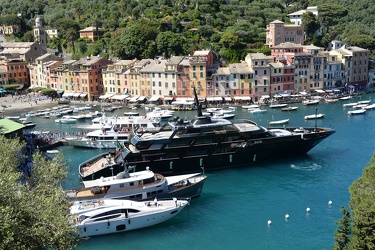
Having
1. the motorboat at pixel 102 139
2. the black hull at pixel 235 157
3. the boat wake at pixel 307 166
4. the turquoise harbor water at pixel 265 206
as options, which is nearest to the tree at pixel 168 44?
the motorboat at pixel 102 139

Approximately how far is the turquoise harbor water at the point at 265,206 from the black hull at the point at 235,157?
0.77 m

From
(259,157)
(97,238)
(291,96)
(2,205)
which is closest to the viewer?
(2,205)

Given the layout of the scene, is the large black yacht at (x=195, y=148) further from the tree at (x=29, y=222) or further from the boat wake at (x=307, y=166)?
the tree at (x=29, y=222)

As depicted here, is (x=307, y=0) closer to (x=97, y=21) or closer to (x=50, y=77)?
(x=97, y=21)

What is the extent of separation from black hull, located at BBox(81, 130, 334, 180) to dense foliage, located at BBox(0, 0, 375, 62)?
4556 cm

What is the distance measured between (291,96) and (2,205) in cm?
6557

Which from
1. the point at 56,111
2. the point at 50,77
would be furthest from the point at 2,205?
the point at 50,77

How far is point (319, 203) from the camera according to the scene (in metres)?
31.9

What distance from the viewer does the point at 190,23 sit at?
98812 mm

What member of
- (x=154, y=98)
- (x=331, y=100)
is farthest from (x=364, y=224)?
(x=154, y=98)

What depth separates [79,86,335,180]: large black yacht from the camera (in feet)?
120

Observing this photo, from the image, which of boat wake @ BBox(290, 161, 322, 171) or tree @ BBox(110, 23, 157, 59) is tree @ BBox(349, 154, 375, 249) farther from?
tree @ BBox(110, 23, 157, 59)

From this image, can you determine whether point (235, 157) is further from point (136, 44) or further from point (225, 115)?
point (136, 44)

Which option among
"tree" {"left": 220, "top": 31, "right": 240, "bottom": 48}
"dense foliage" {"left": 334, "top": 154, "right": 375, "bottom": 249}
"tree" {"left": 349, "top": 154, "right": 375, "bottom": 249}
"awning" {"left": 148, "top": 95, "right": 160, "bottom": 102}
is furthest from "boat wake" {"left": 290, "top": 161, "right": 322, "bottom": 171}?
"tree" {"left": 220, "top": 31, "right": 240, "bottom": 48}
